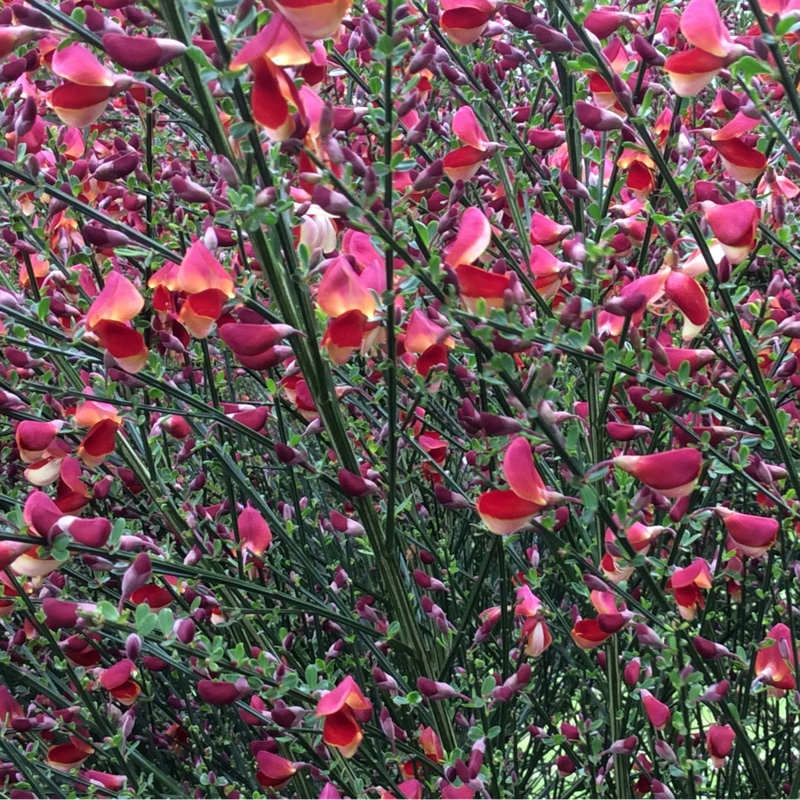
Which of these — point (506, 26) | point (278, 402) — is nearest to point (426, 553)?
point (278, 402)

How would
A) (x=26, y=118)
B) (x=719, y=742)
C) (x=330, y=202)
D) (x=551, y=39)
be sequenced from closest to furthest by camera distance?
(x=330, y=202), (x=551, y=39), (x=26, y=118), (x=719, y=742)

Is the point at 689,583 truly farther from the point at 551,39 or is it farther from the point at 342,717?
the point at 551,39

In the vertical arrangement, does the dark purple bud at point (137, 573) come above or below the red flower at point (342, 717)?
above

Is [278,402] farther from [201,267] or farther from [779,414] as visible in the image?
[779,414]

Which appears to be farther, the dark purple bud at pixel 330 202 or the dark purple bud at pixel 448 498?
the dark purple bud at pixel 448 498

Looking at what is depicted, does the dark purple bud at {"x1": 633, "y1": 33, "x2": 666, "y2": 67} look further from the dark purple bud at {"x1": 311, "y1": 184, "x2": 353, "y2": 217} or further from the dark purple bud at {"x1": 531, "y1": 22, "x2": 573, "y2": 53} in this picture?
the dark purple bud at {"x1": 311, "y1": 184, "x2": 353, "y2": 217}

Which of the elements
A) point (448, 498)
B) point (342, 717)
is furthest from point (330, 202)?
point (342, 717)

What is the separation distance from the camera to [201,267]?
774 millimetres

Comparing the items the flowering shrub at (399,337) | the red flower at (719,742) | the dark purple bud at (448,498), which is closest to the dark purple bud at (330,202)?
the flowering shrub at (399,337)

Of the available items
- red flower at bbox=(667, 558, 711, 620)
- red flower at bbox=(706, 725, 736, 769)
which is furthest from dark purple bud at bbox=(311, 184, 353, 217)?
red flower at bbox=(706, 725, 736, 769)

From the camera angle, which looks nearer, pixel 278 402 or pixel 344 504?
pixel 278 402

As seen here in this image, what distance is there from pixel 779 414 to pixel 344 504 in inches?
41.1

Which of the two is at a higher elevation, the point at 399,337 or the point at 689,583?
the point at 399,337

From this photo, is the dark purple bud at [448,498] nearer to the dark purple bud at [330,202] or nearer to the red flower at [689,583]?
the red flower at [689,583]
